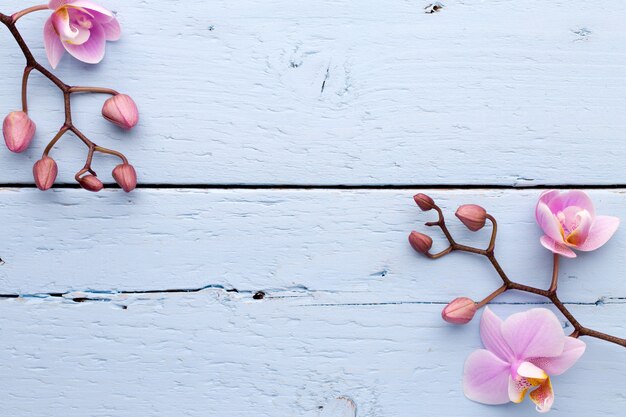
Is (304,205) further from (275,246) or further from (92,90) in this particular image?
(92,90)

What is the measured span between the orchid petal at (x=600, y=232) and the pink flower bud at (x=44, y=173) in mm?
432

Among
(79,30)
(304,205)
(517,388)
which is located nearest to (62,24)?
(79,30)

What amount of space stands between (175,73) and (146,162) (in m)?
0.08

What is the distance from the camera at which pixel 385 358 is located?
2.03 feet

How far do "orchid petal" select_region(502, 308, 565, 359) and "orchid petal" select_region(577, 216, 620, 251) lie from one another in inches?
2.7

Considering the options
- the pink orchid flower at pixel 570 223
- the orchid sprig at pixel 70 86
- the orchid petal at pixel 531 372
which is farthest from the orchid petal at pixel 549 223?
the orchid sprig at pixel 70 86

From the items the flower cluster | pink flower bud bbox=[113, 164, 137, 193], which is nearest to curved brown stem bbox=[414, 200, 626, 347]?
the flower cluster

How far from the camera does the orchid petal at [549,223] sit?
58 cm

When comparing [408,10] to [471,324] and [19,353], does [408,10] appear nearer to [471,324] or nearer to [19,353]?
[471,324]

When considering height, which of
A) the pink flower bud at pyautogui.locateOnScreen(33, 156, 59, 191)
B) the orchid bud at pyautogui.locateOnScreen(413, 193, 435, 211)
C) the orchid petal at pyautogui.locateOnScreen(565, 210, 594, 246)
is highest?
the pink flower bud at pyautogui.locateOnScreen(33, 156, 59, 191)

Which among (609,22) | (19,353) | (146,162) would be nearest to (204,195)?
(146,162)

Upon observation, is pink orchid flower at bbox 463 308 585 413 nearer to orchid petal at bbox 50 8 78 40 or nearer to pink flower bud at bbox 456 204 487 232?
pink flower bud at bbox 456 204 487 232

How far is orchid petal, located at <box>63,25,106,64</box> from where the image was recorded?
0.58 metres

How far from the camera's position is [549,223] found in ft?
1.92
